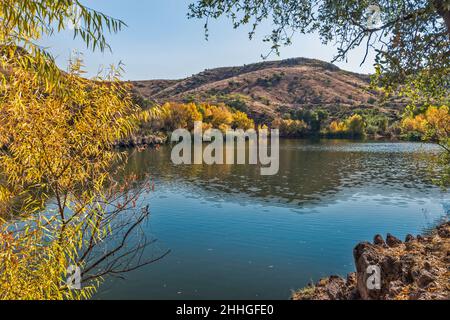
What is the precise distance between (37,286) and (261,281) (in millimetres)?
10180

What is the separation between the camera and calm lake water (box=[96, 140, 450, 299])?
14547 mm

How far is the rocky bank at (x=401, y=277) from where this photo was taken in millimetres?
7785

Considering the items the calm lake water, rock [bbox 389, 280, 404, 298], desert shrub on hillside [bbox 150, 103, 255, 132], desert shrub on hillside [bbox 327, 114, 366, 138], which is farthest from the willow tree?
desert shrub on hillside [bbox 327, 114, 366, 138]

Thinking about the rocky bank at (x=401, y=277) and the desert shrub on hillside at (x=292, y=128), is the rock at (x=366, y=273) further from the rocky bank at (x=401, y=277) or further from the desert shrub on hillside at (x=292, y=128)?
the desert shrub on hillside at (x=292, y=128)

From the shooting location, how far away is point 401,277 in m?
9.14

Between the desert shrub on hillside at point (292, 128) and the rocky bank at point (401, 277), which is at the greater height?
the desert shrub on hillside at point (292, 128)

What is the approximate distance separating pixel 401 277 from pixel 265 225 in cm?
1383

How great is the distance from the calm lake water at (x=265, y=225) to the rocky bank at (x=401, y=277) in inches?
107

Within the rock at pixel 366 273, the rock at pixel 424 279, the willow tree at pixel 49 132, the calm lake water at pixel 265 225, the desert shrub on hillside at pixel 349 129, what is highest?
the desert shrub on hillside at pixel 349 129

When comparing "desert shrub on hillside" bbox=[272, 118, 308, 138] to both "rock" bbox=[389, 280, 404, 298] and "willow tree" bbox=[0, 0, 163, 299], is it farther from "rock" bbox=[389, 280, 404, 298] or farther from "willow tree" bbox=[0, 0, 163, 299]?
"willow tree" bbox=[0, 0, 163, 299]

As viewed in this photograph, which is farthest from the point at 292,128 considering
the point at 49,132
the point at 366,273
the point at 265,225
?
the point at 49,132

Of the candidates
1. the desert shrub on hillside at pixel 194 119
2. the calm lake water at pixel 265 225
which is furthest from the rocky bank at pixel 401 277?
the desert shrub on hillside at pixel 194 119

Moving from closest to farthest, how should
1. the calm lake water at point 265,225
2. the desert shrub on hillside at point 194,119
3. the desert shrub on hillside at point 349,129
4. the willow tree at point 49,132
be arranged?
the willow tree at point 49,132 < the calm lake water at point 265,225 < the desert shrub on hillside at point 194,119 < the desert shrub on hillside at point 349,129

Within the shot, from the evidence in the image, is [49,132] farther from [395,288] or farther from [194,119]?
[194,119]
